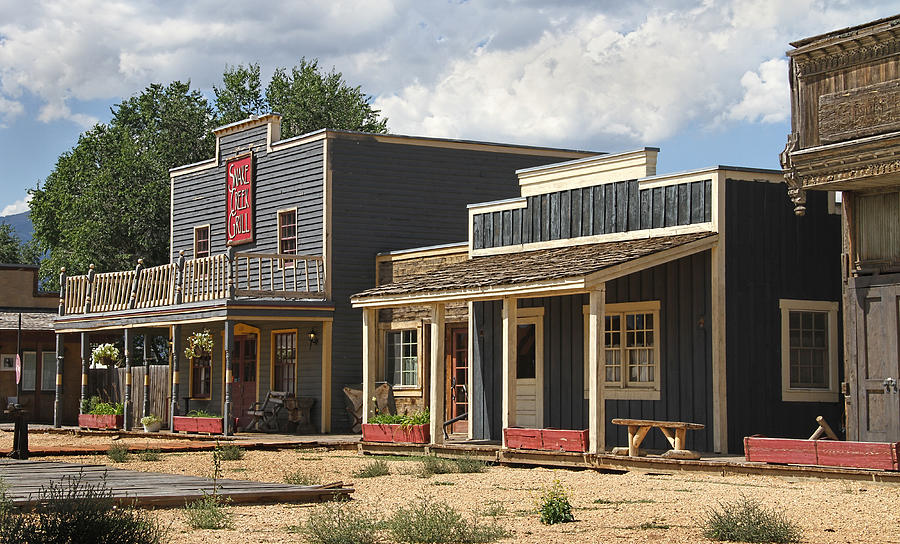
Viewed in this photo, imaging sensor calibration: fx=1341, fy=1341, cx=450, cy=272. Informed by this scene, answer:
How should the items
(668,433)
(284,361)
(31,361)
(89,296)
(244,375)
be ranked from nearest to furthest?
(668,433)
(284,361)
(244,375)
(89,296)
(31,361)

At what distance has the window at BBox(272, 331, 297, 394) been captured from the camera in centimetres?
2952

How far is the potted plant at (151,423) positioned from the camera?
94.8ft

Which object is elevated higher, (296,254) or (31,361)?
(296,254)

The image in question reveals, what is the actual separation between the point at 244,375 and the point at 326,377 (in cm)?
347

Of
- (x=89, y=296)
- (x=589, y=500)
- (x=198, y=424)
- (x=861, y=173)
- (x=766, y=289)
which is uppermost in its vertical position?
(x=861, y=173)

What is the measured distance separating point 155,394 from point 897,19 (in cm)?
1940

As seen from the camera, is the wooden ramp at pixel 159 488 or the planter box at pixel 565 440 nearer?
the wooden ramp at pixel 159 488

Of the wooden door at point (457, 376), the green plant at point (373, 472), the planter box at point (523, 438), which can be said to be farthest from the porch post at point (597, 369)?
the wooden door at point (457, 376)

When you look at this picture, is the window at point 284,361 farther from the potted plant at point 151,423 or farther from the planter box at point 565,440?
the planter box at point 565,440

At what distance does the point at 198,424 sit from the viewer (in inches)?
1091

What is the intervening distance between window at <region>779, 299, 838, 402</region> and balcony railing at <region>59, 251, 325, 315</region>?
11155 millimetres

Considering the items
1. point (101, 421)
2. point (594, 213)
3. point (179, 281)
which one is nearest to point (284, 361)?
point (179, 281)

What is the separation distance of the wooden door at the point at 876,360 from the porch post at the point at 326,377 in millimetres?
13405

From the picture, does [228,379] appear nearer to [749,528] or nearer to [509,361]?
[509,361]
